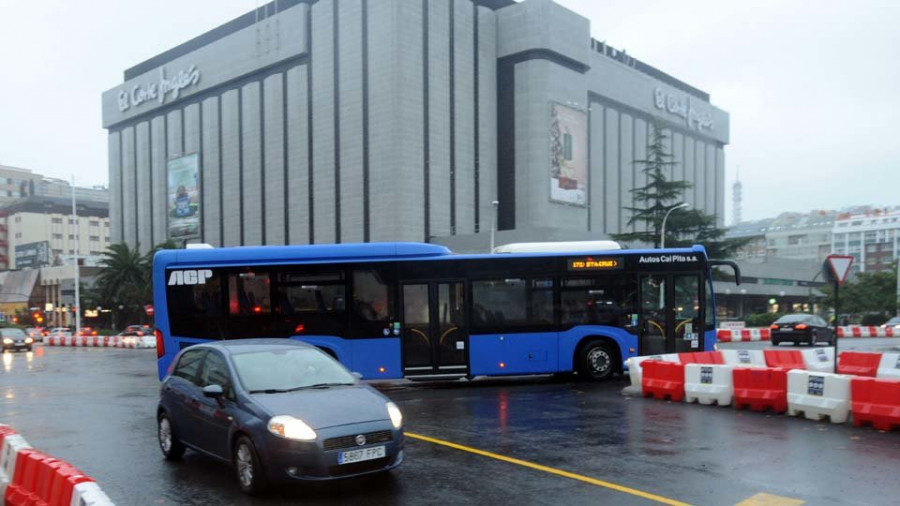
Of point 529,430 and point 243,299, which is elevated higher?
point 243,299

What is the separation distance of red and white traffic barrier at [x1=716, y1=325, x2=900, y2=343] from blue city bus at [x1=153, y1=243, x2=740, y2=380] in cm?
2323

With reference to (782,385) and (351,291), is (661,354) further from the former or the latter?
(351,291)

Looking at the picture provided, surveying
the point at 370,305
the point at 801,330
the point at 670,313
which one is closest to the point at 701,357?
the point at 670,313

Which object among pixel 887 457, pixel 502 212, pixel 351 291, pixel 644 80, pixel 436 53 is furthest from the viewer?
pixel 644 80

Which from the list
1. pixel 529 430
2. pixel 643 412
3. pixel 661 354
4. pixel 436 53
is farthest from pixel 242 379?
pixel 436 53

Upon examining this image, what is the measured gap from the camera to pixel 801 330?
31141 millimetres

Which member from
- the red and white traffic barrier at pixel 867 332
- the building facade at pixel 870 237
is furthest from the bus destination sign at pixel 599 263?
the building facade at pixel 870 237

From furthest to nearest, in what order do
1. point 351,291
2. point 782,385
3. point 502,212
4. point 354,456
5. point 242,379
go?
point 502,212
point 351,291
point 782,385
point 242,379
point 354,456

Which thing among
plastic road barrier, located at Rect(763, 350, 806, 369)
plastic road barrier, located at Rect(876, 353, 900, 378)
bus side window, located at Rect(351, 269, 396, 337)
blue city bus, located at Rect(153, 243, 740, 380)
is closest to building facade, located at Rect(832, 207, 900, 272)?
plastic road barrier, located at Rect(763, 350, 806, 369)

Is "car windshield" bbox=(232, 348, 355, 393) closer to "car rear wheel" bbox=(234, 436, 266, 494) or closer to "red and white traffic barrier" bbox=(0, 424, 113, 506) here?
"car rear wheel" bbox=(234, 436, 266, 494)

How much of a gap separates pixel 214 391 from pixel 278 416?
1009 millimetres

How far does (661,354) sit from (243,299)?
9506mm

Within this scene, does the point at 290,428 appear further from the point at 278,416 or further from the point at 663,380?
the point at 663,380

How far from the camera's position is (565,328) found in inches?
631
